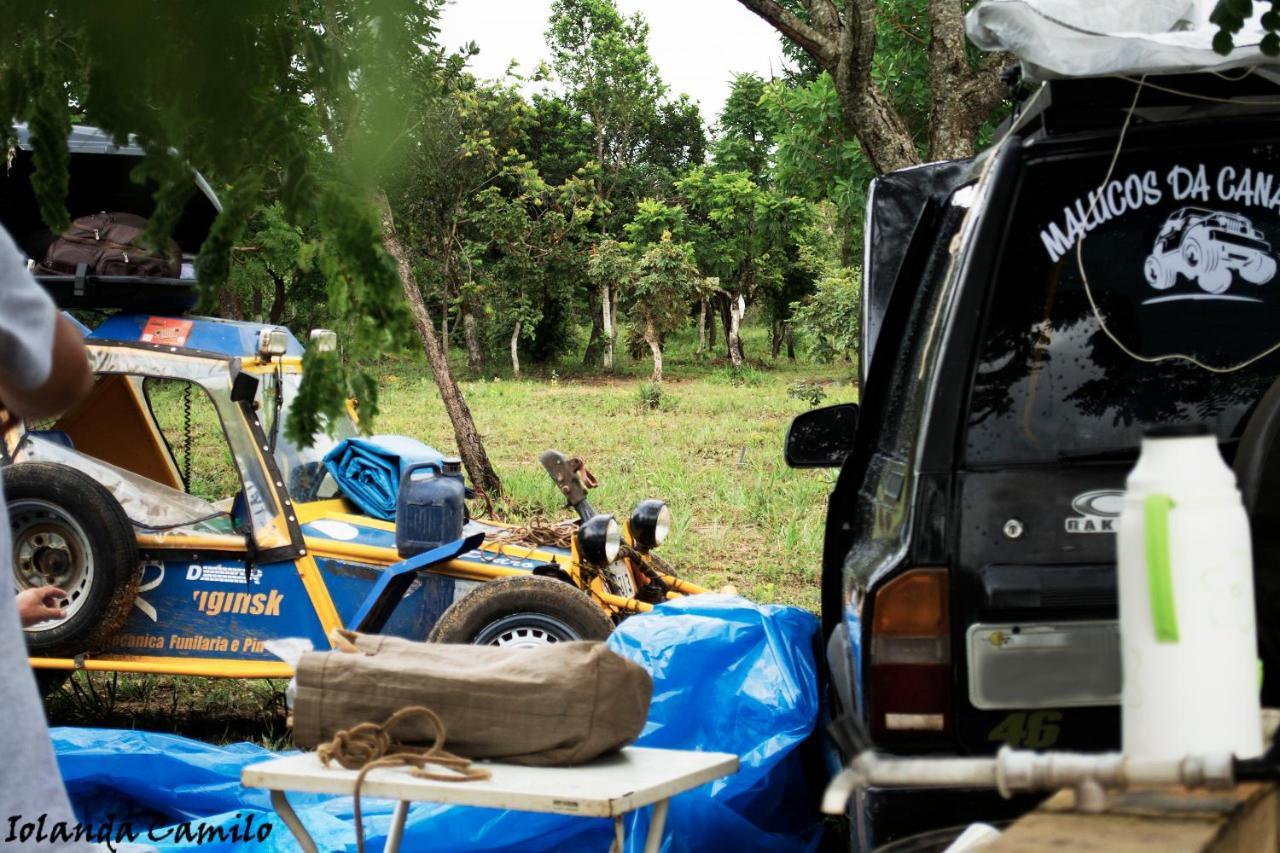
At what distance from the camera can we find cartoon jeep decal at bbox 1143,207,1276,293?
9.16ft

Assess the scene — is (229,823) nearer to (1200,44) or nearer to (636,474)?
(1200,44)

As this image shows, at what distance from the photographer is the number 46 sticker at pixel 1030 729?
104 inches

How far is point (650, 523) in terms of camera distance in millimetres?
6203

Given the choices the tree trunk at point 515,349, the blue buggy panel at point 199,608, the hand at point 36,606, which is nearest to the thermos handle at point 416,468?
the blue buggy panel at point 199,608

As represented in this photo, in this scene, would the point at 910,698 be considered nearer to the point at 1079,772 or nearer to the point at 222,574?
the point at 1079,772

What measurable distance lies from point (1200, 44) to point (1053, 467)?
83 centimetres

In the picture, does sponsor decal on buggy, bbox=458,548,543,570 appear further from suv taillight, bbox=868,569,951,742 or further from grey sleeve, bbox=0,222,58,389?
grey sleeve, bbox=0,222,58,389

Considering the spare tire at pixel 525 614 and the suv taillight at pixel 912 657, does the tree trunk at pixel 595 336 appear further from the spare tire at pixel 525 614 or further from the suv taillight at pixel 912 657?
the suv taillight at pixel 912 657

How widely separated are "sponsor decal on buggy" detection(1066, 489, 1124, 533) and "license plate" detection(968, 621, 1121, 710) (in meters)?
0.18

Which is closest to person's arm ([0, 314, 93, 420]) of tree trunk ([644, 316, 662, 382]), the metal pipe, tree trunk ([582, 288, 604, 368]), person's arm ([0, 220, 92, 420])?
person's arm ([0, 220, 92, 420])

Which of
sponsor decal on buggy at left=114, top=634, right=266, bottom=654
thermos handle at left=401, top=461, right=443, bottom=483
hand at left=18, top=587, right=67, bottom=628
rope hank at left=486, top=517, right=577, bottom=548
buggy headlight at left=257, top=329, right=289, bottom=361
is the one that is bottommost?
sponsor decal on buggy at left=114, top=634, right=266, bottom=654

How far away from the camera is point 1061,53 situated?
2.57 meters

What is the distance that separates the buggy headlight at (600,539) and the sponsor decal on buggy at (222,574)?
138 centimetres

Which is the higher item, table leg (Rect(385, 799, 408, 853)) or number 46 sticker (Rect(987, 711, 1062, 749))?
number 46 sticker (Rect(987, 711, 1062, 749))
